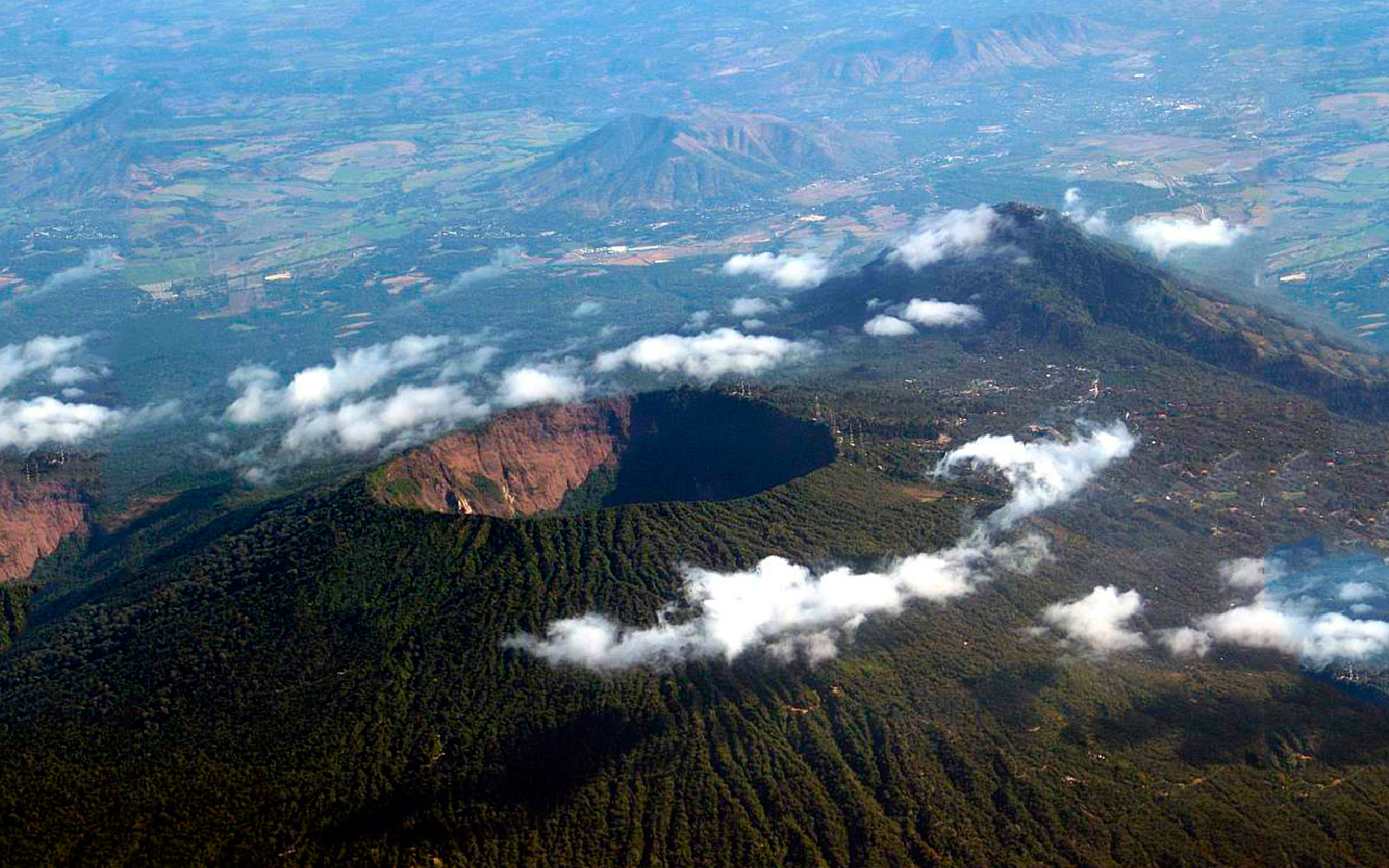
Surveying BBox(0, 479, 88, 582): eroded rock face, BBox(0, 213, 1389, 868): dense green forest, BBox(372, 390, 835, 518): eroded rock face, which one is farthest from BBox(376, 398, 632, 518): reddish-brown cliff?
BBox(0, 479, 88, 582): eroded rock face

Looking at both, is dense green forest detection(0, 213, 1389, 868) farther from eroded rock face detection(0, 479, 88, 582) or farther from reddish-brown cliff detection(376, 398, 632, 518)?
eroded rock face detection(0, 479, 88, 582)

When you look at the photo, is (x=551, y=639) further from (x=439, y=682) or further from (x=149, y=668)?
(x=149, y=668)

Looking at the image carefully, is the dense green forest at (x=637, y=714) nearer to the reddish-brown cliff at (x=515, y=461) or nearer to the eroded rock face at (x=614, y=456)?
the reddish-brown cliff at (x=515, y=461)

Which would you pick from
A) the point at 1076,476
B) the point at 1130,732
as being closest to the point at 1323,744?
the point at 1130,732

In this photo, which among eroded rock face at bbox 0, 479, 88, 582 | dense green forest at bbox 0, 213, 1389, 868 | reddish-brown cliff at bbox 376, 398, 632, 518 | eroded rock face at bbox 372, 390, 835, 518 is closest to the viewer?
dense green forest at bbox 0, 213, 1389, 868

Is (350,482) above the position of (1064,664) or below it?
above

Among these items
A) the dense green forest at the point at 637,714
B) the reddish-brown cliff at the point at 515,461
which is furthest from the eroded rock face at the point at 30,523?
the reddish-brown cliff at the point at 515,461

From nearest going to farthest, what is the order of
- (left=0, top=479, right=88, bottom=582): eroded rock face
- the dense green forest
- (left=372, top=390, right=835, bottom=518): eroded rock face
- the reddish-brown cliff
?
the dense green forest
the reddish-brown cliff
(left=372, top=390, right=835, bottom=518): eroded rock face
(left=0, top=479, right=88, bottom=582): eroded rock face
